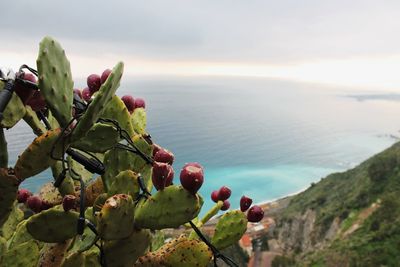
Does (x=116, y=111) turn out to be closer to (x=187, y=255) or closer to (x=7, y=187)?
(x=7, y=187)

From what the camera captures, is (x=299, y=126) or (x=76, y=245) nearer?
(x=76, y=245)

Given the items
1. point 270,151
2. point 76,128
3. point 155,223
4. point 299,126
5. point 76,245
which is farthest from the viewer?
point 299,126

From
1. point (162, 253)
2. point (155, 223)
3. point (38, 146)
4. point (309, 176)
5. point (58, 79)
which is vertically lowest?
point (309, 176)

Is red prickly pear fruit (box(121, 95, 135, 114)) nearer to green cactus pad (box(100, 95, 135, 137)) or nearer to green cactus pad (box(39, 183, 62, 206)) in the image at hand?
green cactus pad (box(100, 95, 135, 137))

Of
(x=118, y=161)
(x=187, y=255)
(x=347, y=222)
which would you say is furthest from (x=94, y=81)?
(x=347, y=222)

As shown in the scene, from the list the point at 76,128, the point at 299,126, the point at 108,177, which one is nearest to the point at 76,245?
the point at 108,177

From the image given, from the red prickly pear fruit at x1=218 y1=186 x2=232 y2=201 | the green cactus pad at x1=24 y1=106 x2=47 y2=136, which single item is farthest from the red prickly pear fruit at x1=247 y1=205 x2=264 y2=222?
the green cactus pad at x1=24 y1=106 x2=47 y2=136

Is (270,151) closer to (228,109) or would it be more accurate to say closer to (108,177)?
(228,109)
